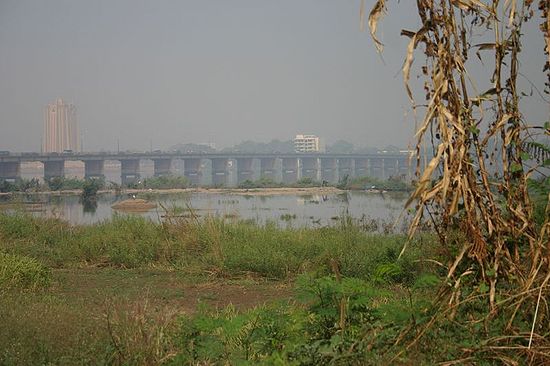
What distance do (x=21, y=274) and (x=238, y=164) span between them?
65.3m

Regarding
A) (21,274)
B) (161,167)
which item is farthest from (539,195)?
(161,167)

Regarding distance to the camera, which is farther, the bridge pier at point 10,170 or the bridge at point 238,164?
the bridge at point 238,164

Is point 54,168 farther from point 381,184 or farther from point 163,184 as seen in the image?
point 381,184

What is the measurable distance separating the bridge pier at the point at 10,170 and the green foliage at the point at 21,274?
1934 inches

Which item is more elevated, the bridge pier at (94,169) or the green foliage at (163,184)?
the bridge pier at (94,169)

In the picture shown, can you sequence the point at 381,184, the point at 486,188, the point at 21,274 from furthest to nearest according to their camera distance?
the point at 381,184 < the point at 21,274 < the point at 486,188

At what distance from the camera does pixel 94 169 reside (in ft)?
213

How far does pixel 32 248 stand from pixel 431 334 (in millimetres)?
10769

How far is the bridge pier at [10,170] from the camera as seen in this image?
55406mm

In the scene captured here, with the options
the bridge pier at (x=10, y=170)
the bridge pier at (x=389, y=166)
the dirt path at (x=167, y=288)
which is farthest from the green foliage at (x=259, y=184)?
the dirt path at (x=167, y=288)

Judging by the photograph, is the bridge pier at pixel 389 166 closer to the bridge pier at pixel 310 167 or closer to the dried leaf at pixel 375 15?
the bridge pier at pixel 310 167

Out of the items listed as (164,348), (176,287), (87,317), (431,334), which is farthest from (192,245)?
(431,334)

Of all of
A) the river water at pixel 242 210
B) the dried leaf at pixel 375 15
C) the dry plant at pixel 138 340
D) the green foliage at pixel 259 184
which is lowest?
the green foliage at pixel 259 184

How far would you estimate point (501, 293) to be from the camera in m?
4.13
